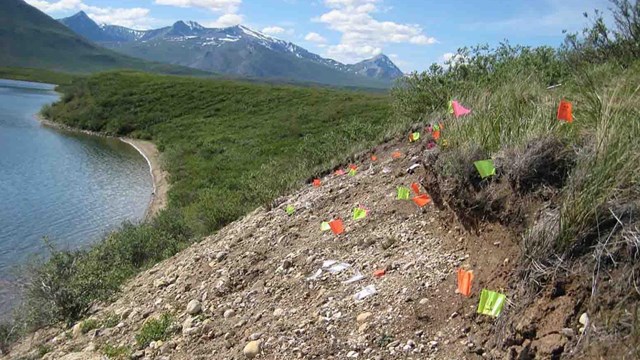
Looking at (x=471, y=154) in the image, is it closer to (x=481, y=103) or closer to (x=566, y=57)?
(x=481, y=103)

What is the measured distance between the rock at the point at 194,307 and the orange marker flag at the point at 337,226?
1972 millimetres

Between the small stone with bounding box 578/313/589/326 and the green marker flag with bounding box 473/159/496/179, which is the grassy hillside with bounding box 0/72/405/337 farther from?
the small stone with bounding box 578/313/589/326

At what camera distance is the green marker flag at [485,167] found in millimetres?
4965

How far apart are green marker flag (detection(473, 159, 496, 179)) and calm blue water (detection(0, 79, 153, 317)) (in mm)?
13324

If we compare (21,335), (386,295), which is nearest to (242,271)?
(386,295)

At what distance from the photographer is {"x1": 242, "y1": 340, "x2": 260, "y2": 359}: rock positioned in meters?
5.17

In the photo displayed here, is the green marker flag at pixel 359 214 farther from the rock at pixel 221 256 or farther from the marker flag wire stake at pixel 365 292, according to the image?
the rock at pixel 221 256

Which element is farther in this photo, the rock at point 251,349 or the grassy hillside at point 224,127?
the grassy hillside at point 224,127

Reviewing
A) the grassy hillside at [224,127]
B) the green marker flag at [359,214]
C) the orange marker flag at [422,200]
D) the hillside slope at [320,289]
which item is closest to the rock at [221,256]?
the hillside slope at [320,289]

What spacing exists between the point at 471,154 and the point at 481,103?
1.67 meters

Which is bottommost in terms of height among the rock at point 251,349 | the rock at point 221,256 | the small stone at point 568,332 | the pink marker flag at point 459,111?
the rock at point 221,256

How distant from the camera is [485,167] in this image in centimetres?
499

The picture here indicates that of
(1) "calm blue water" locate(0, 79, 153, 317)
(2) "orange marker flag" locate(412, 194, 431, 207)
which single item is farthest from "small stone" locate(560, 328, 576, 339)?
(1) "calm blue water" locate(0, 79, 153, 317)

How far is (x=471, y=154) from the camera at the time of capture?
5.28 metres
